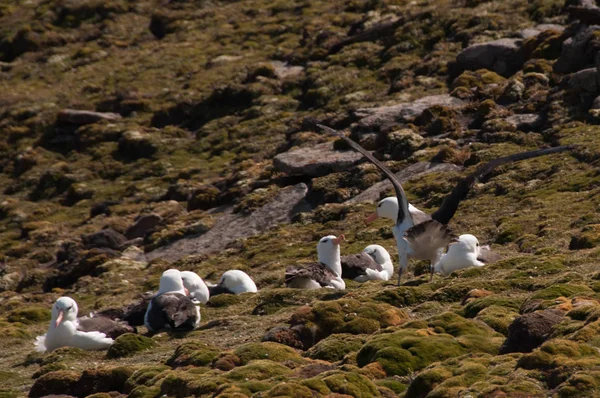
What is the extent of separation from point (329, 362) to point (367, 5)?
6322 centimetres

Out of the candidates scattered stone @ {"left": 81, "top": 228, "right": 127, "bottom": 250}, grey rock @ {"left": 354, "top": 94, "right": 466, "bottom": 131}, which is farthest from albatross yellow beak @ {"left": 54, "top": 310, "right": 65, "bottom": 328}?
grey rock @ {"left": 354, "top": 94, "right": 466, "bottom": 131}

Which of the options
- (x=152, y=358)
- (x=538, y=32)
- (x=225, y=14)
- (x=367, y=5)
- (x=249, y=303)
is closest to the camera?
(x=152, y=358)

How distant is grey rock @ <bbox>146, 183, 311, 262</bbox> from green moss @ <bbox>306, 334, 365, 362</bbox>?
87.0 feet

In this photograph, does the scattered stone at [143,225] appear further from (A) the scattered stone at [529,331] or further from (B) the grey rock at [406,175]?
(A) the scattered stone at [529,331]

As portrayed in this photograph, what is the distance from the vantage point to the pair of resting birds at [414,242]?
26.2 metres

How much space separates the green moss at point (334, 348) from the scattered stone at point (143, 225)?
32922mm

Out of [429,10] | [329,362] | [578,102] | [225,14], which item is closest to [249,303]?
[329,362]

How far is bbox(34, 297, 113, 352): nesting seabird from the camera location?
25812 mm

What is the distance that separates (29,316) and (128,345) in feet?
39.3

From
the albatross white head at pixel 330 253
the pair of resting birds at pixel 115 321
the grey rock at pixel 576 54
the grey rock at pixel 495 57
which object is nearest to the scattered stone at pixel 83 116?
the grey rock at pixel 495 57

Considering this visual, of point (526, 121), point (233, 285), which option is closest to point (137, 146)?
point (526, 121)

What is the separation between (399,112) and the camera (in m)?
55.5

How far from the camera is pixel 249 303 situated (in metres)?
29.8

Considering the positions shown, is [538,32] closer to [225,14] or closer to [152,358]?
[225,14]
